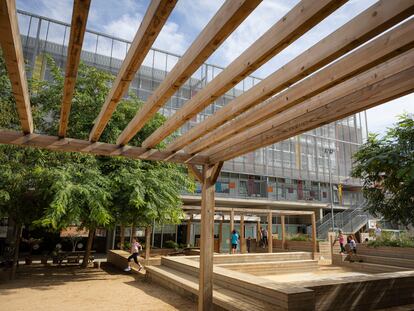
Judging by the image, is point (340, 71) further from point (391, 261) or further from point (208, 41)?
point (391, 261)

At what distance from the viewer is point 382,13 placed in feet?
8.64

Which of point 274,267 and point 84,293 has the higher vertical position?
point 274,267

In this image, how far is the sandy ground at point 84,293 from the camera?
26.1 feet

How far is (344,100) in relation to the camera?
13.0 ft

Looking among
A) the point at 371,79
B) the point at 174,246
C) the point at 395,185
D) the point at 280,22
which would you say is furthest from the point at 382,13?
the point at 174,246

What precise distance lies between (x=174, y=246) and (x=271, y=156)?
55.3 ft

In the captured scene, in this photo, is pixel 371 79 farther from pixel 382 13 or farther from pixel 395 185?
pixel 395 185

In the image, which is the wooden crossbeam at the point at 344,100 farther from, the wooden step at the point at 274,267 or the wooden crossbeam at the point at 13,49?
the wooden step at the point at 274,267

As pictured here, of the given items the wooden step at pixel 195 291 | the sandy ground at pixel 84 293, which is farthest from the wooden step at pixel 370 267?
the sandy ground at pixel 84 293

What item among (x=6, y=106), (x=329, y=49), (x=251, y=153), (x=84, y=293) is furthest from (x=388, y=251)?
(x=6, y=106)

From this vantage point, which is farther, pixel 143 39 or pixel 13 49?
pixel 13 49

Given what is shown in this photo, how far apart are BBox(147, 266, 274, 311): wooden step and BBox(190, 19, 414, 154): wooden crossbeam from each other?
12.3ft

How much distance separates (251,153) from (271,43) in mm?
28878

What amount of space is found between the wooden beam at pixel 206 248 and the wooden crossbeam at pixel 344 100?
5.58 feet
